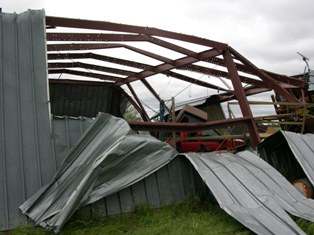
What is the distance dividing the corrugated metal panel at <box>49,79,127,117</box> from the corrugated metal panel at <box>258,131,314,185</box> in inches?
259

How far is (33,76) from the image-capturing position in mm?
4938

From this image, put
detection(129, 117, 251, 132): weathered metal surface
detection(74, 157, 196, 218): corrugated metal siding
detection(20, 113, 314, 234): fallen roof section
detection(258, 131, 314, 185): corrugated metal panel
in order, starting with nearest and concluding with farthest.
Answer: detection(20, 113, 314, 234): fallen roof section, detection(74, 157, 196, 218): corrugated metal siding, detection(129, 117, 251, 132): weathered metal surface, detection(258, 131, 314, 185): corrugated metal panel

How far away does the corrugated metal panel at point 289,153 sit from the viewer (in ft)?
19.0

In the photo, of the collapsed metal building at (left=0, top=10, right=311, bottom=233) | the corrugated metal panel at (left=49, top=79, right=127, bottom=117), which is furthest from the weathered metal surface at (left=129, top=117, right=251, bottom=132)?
the corrugated metal panel at (left=49, top=79, right=127, bottom=117)

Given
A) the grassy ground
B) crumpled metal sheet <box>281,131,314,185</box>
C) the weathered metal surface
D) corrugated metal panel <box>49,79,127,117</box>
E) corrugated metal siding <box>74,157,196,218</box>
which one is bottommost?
the grassy ground

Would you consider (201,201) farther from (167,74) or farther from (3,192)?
(167,74)

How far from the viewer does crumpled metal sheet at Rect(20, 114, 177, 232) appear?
4.04m

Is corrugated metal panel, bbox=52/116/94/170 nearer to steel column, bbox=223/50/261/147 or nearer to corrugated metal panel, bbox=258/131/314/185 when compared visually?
steel column, bbox=223/50/261/147

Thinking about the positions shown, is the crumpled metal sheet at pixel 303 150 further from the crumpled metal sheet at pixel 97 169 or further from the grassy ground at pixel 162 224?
the crumpled metal sheet at pixel 97 169

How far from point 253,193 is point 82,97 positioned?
8.09 m

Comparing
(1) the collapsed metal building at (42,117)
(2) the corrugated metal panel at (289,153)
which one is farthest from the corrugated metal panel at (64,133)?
(2) the corrugated metal panel at (289,153)

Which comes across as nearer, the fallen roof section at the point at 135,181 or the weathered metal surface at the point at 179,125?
the fallen roof section at the point at 135,181

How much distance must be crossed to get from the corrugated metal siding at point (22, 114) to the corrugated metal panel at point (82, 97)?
5.69 m

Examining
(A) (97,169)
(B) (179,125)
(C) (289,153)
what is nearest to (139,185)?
(A) (97,169)
